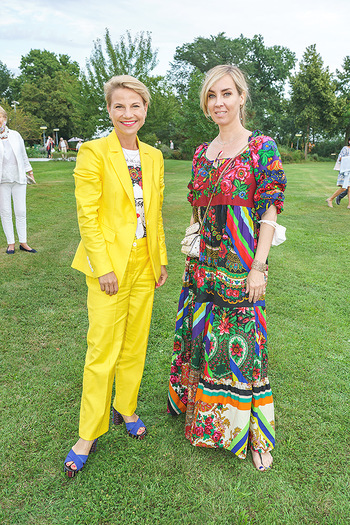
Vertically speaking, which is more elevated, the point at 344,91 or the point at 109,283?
the point at 344,91

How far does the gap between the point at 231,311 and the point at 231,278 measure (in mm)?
204

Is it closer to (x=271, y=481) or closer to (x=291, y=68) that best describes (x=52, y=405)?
(x=271, y=481)

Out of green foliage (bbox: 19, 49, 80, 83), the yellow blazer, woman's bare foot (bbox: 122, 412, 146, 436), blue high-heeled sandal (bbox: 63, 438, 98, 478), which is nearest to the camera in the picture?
the yellow blazer

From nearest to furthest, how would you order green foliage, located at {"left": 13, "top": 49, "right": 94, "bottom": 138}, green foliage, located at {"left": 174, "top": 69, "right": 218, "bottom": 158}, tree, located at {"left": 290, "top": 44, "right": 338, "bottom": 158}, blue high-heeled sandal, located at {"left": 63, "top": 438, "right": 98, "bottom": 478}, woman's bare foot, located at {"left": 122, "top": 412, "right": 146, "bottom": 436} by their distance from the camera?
blue high-heeled sandal, located at {"left": 63, "top": 438, "right": 98, "bottom": 478} → woman's bare foot, located at {"left": 122, "top": 412, "right": 146, "bottom": 436} → green foliage, located at {"left": 174, "top": 69, "right": 218, "bottom": 158} → tree, located at {"left": 290, "top": 44, "right": 338, "bottom": 158} → green foliage, located at {"left": 13, "top": 49, "right": 94, "bottom": 138}

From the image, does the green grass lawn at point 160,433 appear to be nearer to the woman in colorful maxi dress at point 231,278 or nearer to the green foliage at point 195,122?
the woman in colorful maxi dress at point 231,278

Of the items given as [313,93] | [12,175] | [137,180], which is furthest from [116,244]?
[313,93]

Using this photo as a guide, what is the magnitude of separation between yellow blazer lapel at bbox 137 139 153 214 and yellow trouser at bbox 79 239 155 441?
0.83 feet

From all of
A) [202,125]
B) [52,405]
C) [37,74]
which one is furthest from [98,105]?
[37,74]

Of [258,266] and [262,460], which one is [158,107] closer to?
[258,266]

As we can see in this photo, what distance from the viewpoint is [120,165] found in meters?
2.26

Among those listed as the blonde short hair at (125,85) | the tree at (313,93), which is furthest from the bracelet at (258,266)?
the tree at (313,93)

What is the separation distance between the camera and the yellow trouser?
234 centimetres

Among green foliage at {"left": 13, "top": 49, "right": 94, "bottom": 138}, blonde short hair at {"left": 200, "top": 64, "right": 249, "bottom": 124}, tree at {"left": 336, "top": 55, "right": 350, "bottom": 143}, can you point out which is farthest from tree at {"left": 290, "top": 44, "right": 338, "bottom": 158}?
blonde short hair at {"left": 200, "top": 64, "right": 249, "bottom": 124}

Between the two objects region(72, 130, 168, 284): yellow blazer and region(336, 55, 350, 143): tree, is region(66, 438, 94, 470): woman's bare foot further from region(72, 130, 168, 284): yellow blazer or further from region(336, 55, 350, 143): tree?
region(336, 55, 350, 143): tree
